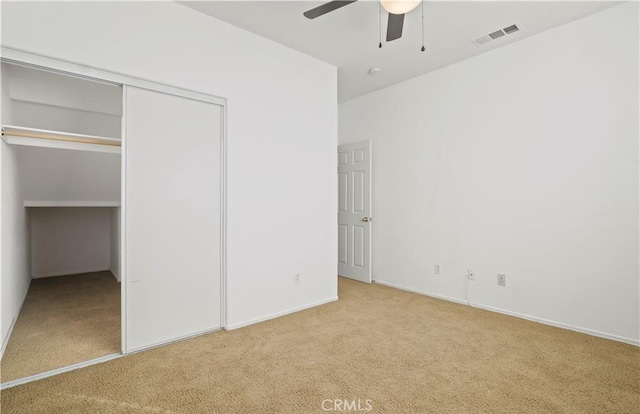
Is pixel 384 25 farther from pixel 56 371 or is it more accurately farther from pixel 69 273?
pixel 69 273

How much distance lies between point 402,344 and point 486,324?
3.31 feet

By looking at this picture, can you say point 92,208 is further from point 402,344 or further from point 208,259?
point 402,344

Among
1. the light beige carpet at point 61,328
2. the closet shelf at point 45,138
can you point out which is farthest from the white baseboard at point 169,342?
the closet shelf at point 45,138

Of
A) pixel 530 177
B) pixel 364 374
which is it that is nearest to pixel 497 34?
pixel 530 177

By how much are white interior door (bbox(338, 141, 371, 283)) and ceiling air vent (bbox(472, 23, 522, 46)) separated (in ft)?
6.03

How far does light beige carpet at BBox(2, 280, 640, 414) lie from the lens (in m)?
1.80

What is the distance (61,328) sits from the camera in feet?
9.37

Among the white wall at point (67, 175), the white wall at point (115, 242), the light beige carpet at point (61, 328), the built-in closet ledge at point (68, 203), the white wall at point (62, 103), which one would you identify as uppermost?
the white wall at point (62, 103)

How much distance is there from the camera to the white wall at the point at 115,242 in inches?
188

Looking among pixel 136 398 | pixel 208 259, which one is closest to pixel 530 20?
pixel 208 259

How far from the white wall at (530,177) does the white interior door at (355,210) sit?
0.38m

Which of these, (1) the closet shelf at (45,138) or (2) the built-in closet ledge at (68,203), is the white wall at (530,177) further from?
(2) the built-in closet ledge at (68,203)

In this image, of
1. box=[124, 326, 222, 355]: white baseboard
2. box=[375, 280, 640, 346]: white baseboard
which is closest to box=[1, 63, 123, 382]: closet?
box=[124, 326, 222, 355]: white baseboard

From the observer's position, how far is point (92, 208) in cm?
536
